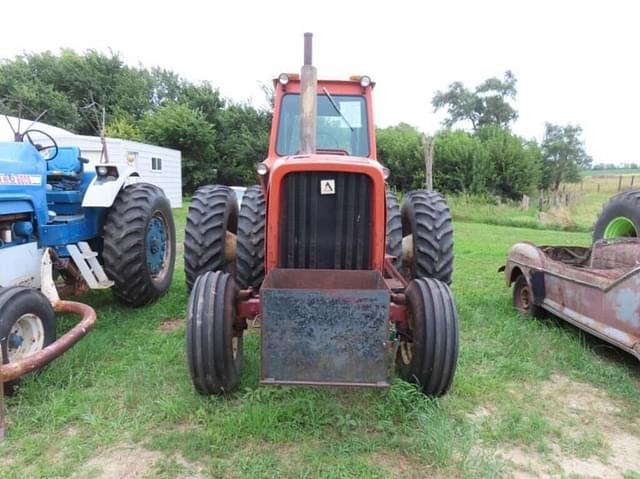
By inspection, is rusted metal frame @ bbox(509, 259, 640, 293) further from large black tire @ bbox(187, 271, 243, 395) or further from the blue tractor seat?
the blue tractor seat

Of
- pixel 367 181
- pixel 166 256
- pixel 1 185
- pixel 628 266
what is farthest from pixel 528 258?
pixel 1 185

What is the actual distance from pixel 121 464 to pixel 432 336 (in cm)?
178

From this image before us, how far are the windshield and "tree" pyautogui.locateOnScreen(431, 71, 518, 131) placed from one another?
40631 millimetres

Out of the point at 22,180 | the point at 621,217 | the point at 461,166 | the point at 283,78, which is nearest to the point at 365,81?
the point at 283,78

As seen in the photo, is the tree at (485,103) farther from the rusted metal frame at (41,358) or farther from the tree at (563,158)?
the rusted metal frame at (41,358)

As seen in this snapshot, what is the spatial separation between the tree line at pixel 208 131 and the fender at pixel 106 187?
17.0 m

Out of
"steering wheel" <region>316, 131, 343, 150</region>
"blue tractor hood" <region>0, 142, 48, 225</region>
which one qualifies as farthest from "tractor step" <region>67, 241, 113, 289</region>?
"steering wheel" <region>316, 131, 343, 150</region>

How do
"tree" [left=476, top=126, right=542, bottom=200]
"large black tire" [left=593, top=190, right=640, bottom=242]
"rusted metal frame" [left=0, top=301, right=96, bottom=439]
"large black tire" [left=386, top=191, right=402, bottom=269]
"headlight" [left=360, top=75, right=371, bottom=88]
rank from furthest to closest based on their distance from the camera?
"tree" [left=476, top=126, right=542, bottom=200]
"large black tire" [left=593, top=190, right=640, bottom=242]
"headlight" [left=360, top=75, right=371, bottom=88]
"large black tire" [left=386, top=191, right=402, bottom=269]
"rusted metal frame" [left=0, top=301, right=96, bottom=439]

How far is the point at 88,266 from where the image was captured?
4414 mm

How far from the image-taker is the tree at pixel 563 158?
40.1 metres

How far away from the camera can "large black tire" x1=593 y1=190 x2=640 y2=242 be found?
530cm

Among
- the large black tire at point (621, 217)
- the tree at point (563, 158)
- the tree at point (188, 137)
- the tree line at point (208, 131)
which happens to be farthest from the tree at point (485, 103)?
the large black tire at point (621, 217)

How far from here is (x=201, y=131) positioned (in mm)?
22891

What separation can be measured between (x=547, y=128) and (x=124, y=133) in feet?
136
